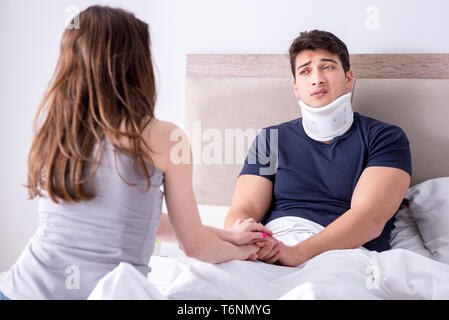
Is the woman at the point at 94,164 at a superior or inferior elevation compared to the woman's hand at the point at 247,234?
superior

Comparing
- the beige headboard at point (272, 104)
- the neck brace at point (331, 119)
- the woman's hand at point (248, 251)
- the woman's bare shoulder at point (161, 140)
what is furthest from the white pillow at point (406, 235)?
the woman's bare shoulder at point (161, 140)

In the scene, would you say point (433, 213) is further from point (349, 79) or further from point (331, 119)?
point (349, 79)

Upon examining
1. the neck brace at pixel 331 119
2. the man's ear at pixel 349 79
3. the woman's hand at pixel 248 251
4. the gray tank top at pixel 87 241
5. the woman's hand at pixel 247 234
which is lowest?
the woman's hand at pixel 248 251

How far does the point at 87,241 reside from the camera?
0.96 metres

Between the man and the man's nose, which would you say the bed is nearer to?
the man

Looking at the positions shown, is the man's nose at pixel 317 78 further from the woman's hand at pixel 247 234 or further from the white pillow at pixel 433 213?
the woman's hand at pixel 247 234

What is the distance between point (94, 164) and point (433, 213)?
1267 millimetres

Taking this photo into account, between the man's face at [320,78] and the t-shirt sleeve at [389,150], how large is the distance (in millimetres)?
230

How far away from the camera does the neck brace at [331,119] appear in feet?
5.74

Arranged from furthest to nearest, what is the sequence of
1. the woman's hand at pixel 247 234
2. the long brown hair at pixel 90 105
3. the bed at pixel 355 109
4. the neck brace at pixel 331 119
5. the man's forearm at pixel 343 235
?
1. the neck brace at pixel 331 119
2. the man's forearm at pixel 343 235
3. the woman's hand at pixel 247 234
4. the bed at pixel 355 109
5. the long brown hair at pixel 90 105

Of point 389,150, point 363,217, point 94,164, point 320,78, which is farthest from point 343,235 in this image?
point 94,164

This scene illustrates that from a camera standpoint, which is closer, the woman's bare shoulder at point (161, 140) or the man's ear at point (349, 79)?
the woman's bare shoulder at point (161, 140)

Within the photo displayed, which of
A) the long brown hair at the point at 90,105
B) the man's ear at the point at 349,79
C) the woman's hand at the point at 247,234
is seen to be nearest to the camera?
the long brown hair at the point at 90,105
